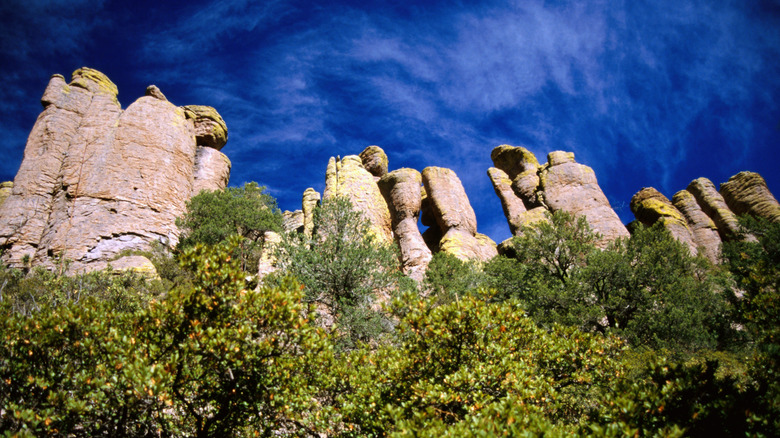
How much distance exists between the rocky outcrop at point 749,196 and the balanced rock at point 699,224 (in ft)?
16.6

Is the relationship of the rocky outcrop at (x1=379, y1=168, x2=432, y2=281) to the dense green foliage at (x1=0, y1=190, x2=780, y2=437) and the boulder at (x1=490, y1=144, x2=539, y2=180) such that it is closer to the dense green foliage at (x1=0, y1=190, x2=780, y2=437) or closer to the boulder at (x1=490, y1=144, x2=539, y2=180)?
the boulder at (x1=490, y1=144, x2=539, y2=180)

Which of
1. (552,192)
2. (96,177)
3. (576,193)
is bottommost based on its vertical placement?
(96,177)

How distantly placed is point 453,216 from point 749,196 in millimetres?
39176

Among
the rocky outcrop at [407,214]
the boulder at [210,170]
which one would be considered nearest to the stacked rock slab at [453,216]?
the rocky outcrop at [407,214]

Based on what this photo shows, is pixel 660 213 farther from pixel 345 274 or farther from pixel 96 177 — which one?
pixel 96 177

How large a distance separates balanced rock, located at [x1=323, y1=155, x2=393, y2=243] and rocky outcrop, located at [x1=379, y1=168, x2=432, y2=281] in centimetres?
113

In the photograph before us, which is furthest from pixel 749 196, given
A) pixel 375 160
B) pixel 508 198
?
pixel 375 160

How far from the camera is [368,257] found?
21.0 meters

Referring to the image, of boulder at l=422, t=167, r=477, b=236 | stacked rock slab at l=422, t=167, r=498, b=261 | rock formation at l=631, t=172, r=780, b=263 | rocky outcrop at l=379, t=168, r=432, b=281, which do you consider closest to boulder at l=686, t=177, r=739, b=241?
rock formation at l=631, t=172, r=780, b=263

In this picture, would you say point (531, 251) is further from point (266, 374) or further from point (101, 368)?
point (101, 368)

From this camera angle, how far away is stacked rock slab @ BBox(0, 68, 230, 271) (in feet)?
96.8

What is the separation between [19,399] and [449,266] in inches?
1029

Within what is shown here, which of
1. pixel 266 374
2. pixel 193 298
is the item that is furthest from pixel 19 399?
pixel 266 374

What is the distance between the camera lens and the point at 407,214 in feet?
129
